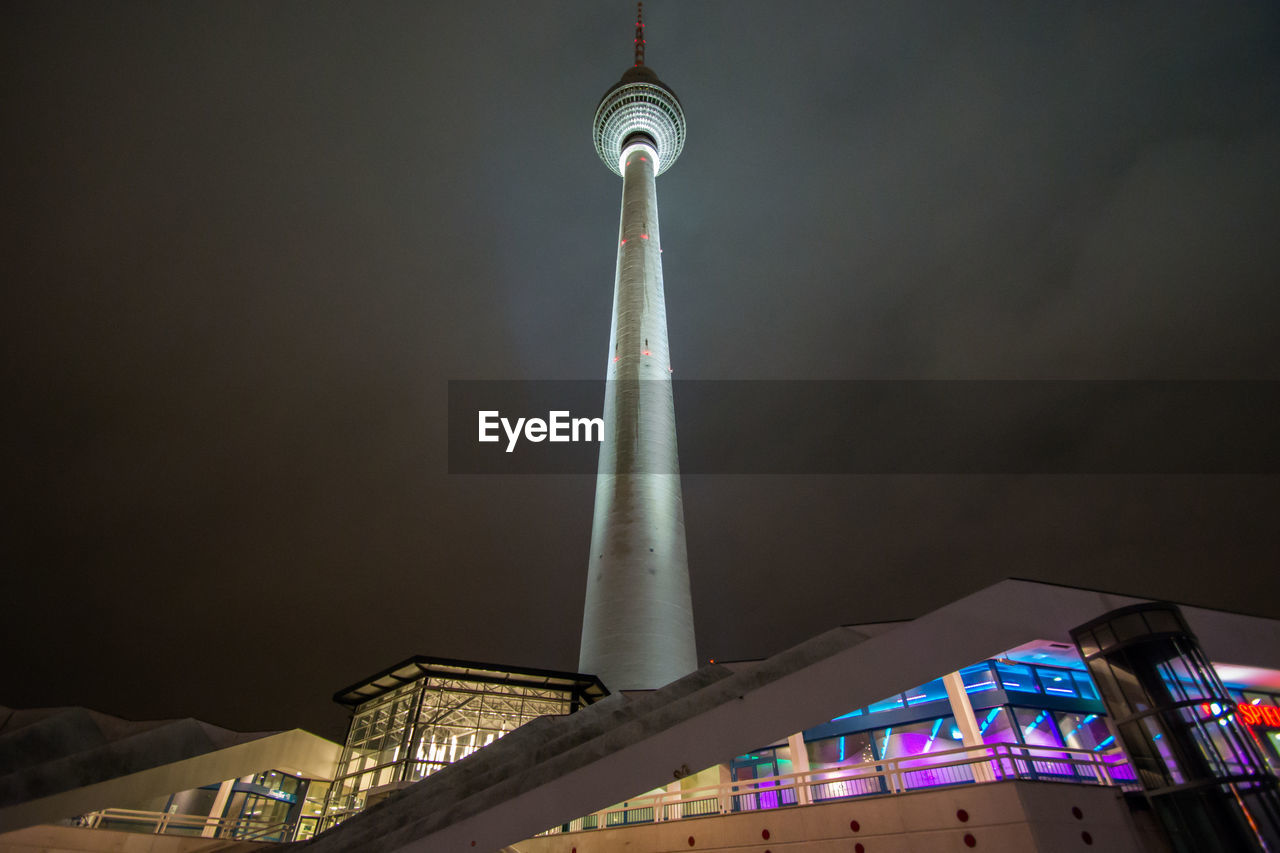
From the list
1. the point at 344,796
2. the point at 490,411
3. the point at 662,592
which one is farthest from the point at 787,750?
the point at 490,411

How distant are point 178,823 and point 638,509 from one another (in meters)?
20.7

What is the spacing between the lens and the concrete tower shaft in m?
28.2

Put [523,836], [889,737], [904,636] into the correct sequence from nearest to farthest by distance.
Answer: [523,836], [904,636], [889,737]

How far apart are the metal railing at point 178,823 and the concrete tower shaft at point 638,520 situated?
13.2 meters

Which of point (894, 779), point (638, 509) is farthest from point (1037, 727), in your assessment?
point (638, 509)

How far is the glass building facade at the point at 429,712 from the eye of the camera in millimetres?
23828

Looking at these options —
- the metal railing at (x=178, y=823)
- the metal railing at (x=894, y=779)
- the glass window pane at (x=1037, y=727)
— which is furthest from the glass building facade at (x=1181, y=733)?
the metal railing at (x=178, y=823)

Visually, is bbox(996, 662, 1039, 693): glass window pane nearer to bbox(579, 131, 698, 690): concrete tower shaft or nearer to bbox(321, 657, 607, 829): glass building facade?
bbox(579, 131, 698, 690): concrete tower shaft

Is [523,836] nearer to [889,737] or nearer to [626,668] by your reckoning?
[889,737]

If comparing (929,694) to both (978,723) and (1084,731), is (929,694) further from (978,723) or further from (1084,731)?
(1084,731)

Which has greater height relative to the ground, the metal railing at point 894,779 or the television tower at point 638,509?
the television tower at point 638,509

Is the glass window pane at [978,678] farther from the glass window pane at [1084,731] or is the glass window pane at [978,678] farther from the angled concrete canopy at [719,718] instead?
the angled concrete canopy at [719,718]

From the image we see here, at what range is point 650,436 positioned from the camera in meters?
34.9

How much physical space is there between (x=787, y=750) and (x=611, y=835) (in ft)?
17.8
